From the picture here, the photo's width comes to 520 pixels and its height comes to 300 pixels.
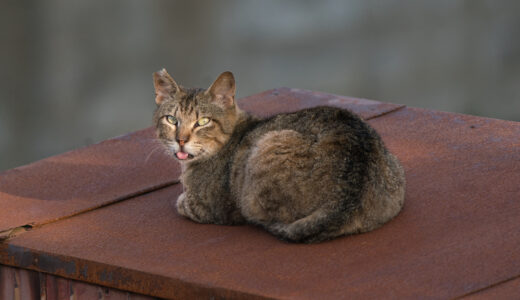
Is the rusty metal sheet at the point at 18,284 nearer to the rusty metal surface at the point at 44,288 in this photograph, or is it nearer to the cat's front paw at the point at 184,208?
the rusty metal surface at the point at 44,288

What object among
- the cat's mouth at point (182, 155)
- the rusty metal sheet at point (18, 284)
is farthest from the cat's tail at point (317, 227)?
the rusty metal sheet at point (18, 284)

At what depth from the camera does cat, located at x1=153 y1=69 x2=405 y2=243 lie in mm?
4184

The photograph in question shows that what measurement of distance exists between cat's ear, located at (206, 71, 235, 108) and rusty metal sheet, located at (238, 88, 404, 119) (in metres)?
1.49

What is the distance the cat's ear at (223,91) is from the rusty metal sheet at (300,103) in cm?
149

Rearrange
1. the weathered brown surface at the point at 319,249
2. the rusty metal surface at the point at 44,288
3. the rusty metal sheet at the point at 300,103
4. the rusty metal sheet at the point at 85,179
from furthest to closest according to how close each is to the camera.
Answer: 1. the rusty metal sheet at the point at 300,103
2. the rusty metal sheet at the point at 85,179
3. the rusty metal surface at the point at 44,288
4. the weathered brown surface at the point at 319,249

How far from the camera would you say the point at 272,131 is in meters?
4.56

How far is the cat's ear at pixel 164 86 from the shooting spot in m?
4.85

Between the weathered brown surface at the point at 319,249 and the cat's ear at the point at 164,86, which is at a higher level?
the cat's ear at the point at 164,86

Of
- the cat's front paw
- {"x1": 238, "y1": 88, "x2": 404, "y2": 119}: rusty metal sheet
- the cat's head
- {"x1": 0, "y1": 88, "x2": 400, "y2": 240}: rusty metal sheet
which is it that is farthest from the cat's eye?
{"x1": 238, "y1": 88, "x2": 404, "y2": 119}: rusty metal sheet

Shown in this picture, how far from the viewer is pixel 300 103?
6.69m

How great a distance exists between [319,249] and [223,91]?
1.09 m

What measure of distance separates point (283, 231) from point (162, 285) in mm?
632

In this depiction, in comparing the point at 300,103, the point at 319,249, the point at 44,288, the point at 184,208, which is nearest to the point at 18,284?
the point at 44,288

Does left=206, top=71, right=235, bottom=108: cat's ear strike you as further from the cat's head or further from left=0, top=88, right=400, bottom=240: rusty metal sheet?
left=0, top=88, right=400, bottom=240: rusty metal sheet
